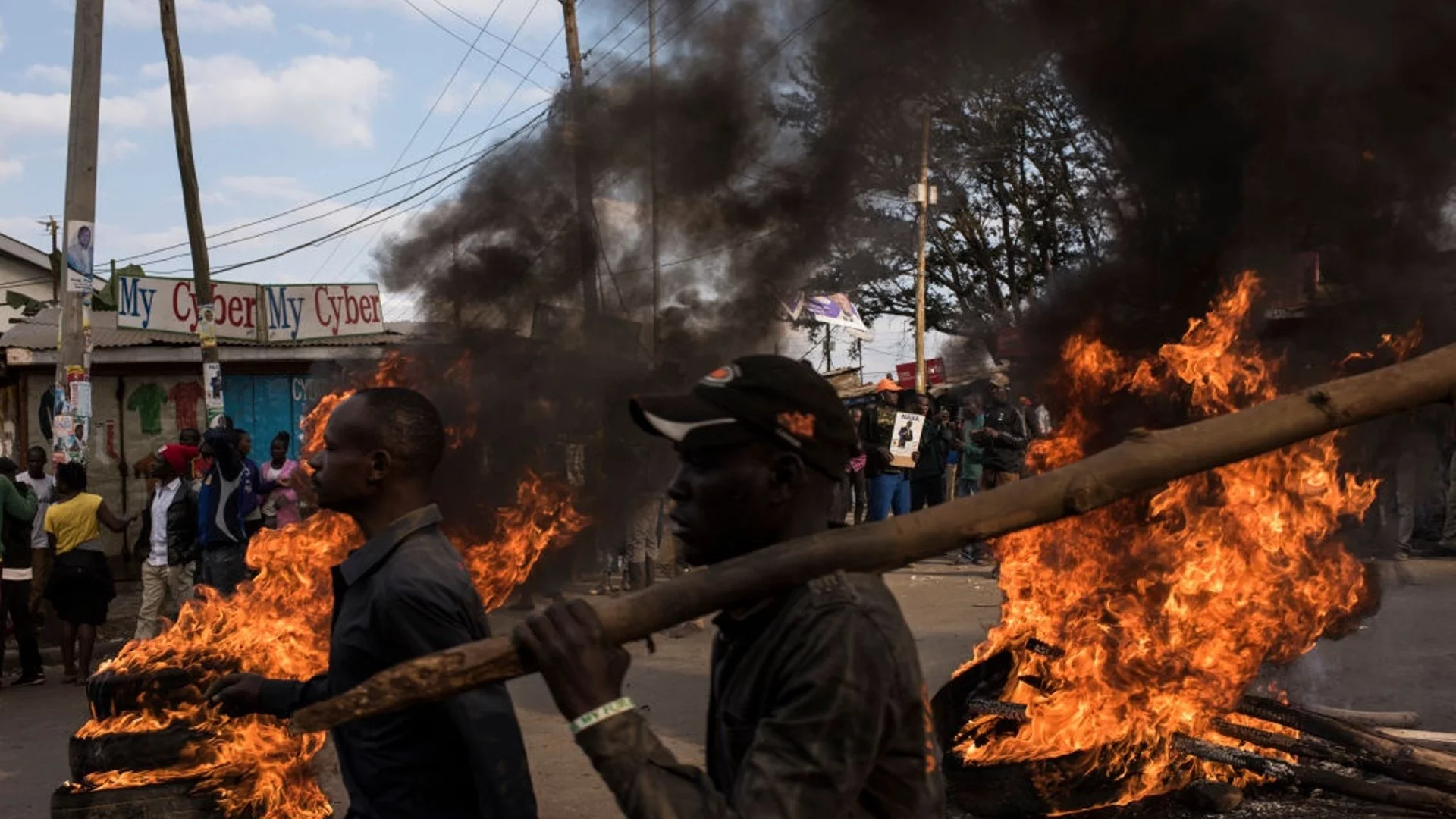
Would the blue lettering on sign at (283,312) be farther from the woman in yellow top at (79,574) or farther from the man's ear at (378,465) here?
the man's ear at (378,465)

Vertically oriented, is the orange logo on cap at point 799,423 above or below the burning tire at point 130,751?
above

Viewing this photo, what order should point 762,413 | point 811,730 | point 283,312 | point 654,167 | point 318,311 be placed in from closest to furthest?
point 811,730 → point 762,413 → point 654,167 → point 283,312 → point 318,311

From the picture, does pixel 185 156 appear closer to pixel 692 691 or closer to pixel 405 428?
pixel 692 691

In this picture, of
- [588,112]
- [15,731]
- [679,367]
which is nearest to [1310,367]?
[679,367]

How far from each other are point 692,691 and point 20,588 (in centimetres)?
554

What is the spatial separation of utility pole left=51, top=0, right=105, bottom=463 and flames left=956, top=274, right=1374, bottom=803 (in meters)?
8.45

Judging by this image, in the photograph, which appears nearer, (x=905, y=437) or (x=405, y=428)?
(x=405, y=428)

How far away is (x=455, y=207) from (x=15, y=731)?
15.4 ft

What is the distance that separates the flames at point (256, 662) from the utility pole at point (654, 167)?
2600 mm

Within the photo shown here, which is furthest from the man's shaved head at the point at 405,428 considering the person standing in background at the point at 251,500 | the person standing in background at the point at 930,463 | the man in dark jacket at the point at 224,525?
the person standing in background at the point at 930,463

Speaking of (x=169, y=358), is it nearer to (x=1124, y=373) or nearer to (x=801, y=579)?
(x=1124, y=373)

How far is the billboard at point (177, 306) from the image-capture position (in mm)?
14914

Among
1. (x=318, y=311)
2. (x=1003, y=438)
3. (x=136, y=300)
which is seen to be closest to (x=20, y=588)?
(x=136, y=300)

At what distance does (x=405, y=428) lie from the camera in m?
2.90
